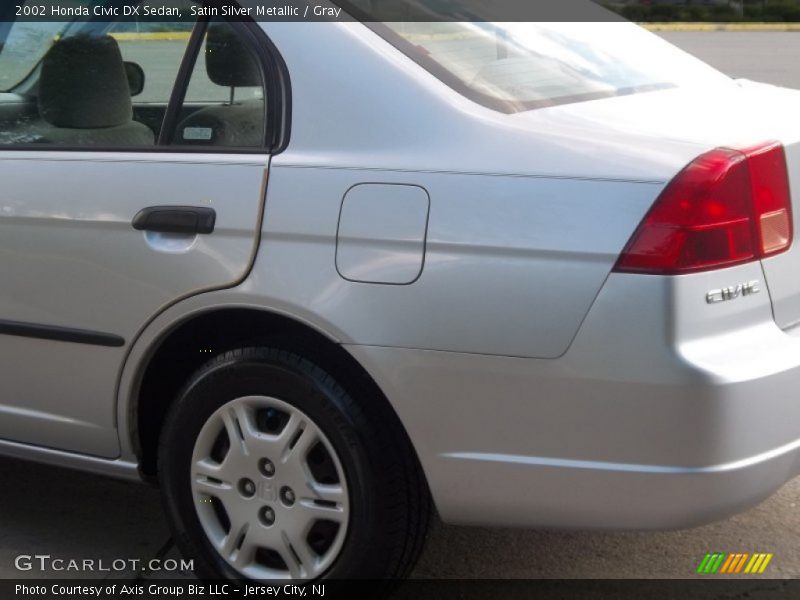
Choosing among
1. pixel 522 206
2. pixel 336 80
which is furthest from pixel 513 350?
pixel 336 80

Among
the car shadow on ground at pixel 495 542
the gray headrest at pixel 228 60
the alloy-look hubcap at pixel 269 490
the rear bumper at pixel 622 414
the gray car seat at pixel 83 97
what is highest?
the gray headrest at pixel 228 60

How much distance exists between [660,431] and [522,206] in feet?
1.73

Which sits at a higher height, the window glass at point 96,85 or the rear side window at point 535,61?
the rear side window at point 535,61

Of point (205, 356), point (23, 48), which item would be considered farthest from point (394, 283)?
point (23, 48)

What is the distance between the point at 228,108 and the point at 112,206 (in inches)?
14.4

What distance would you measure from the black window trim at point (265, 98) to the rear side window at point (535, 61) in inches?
10.4

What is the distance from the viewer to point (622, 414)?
2.43m

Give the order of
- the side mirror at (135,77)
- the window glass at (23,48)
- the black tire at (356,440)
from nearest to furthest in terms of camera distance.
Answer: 1. the black tire at (356,440)
2. the side mirror at (135,77)
3. the window glass at (23,48)

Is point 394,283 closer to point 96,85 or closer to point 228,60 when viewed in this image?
point 228,60

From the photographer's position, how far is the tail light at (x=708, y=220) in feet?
7.82

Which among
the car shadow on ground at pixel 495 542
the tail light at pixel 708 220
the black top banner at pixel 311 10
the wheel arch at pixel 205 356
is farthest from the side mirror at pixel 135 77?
the tail light at pixel 708 220

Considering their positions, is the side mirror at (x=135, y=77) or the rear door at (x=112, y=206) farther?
the side mirror at (x=135, y=77)

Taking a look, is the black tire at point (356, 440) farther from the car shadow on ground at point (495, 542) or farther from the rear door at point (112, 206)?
the car shadow on ground at point (495, 542)

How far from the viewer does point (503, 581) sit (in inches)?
127
